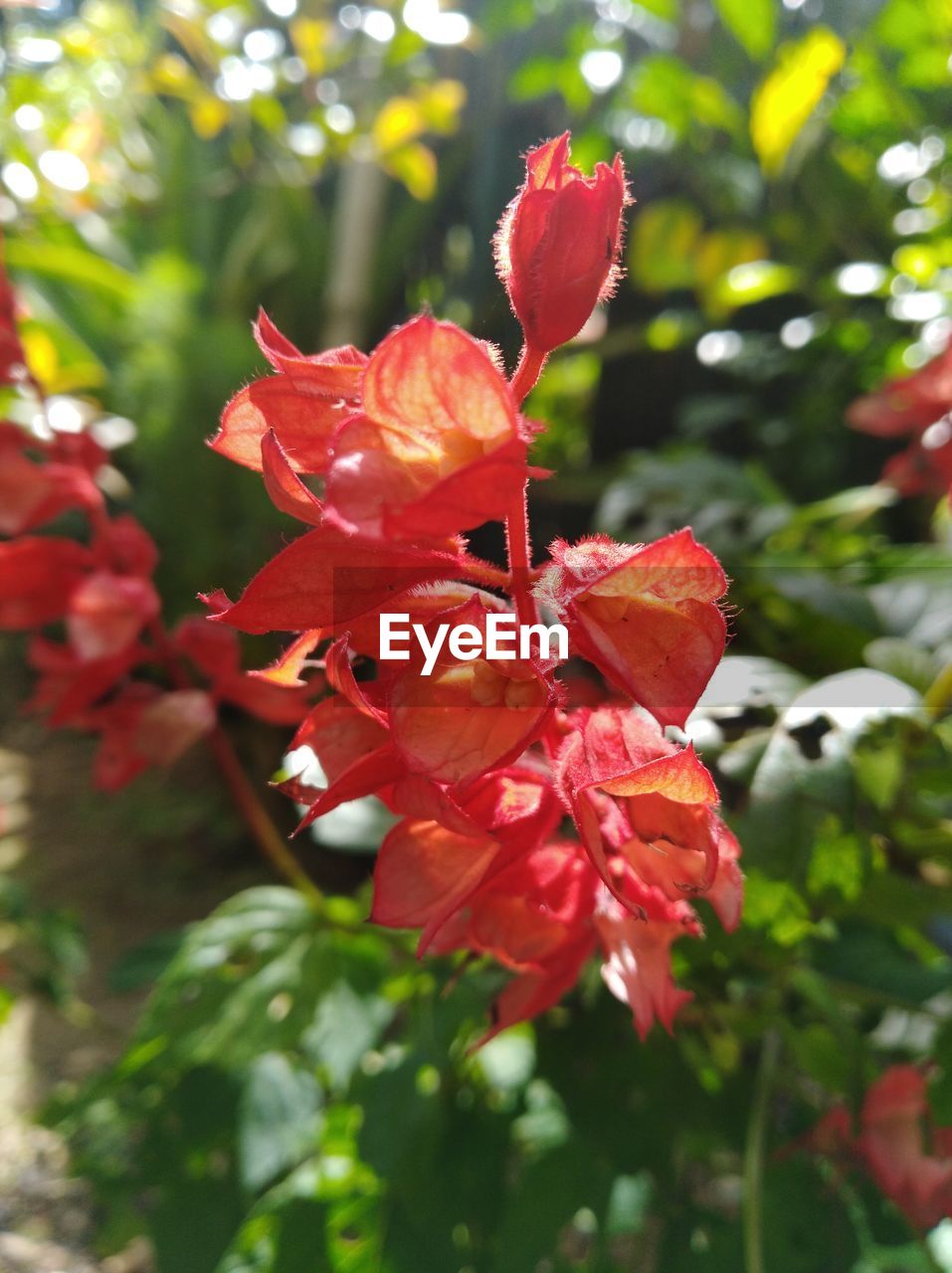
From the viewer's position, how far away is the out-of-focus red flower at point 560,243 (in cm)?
27

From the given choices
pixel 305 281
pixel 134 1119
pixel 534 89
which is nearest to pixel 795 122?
pixel 534 89

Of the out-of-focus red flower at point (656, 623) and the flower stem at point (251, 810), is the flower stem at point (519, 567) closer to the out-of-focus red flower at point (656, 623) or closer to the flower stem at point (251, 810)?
the out-of-focus red flower at point (656, 623)

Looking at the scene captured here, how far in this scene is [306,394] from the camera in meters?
0.28

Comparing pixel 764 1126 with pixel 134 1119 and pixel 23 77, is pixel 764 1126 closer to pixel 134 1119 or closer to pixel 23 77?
pixel 134 1119

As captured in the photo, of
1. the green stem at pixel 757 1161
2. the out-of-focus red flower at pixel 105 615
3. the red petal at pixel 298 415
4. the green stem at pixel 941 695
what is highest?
the red petal at pixel 298 415

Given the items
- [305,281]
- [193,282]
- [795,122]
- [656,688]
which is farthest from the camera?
[305,281]

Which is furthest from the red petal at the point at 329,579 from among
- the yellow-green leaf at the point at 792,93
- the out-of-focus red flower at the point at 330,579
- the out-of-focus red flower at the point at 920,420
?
the yellow-green leaf at the point at 792,93

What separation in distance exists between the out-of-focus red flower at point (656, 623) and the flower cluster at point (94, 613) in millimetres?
326

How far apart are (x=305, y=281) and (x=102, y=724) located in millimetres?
1520

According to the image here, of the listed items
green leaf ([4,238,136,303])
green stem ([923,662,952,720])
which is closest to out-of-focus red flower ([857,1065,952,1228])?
green stem ([923,662,952,720])

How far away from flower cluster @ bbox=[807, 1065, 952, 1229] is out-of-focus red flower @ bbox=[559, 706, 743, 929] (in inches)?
12.3

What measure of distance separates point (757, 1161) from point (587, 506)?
3.16 feet

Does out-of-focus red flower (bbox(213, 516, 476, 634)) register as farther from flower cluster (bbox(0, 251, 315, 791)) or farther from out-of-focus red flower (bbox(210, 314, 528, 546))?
flower cluster (bbox(0, 251, 315, 791))

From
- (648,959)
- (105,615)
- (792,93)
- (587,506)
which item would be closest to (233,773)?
(105,615)
